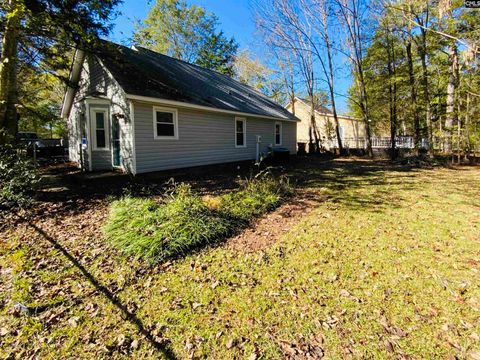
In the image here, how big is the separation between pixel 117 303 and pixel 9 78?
7220 millimetres

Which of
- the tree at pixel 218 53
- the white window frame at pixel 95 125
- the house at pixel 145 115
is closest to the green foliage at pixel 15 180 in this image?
the house at pixel 145 115

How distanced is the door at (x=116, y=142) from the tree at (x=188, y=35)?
18390 mm

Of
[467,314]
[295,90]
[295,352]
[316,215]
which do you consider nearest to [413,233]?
[316,215]

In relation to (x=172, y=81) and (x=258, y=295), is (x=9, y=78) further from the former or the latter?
(x=258, y=295)

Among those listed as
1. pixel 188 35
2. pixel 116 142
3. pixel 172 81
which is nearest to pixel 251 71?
pixel 188 35

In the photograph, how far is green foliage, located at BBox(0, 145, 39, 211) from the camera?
5469 millimetres

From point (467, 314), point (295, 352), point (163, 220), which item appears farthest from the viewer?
point (163, 220)

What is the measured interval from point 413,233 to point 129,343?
4484 millimetres

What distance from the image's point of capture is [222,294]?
9.77 ft

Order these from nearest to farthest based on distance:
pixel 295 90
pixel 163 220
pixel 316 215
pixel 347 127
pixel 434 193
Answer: pixel 163 220
pixel 316 215
pixel 434 193
pixel 295 90
pixel 347 127

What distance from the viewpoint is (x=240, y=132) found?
14.0m

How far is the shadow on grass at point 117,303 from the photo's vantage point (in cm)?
226

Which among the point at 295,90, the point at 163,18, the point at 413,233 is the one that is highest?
the point at 163,18

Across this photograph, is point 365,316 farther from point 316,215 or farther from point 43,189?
point 43,189
